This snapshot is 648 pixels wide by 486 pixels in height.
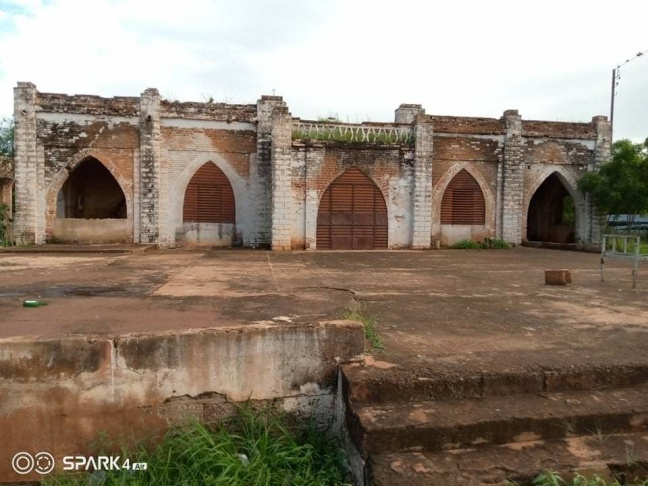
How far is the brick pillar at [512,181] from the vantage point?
1584 centimetres

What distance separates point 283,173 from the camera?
45.2 ft

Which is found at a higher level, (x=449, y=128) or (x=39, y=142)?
(x=449, y=128)

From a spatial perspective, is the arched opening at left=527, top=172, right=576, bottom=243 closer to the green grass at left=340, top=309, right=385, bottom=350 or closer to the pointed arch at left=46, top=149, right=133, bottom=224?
the pointed arch at left=46, top=149, right=133, bottom=224

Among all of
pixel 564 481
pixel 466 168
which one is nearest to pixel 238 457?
pixel 564 481

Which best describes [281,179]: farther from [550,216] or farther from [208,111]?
[550,216]

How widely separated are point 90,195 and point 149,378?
16365mm

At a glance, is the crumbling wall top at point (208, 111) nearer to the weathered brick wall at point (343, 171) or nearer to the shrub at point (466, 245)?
the weathered brick wall at point (343, 171)

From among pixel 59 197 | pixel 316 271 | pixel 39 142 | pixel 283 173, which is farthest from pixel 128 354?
pixel 59 197

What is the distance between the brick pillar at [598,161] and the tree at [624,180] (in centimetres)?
56

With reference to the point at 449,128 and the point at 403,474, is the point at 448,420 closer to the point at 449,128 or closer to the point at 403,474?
the point at 403,474

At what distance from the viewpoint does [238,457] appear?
2.86 m

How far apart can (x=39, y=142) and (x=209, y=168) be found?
500 cm

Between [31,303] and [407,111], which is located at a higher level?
[407,111]

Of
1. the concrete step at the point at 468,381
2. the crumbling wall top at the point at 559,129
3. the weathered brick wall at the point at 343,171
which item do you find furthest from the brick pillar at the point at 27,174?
the crumbling wall top at the point at 559,129
